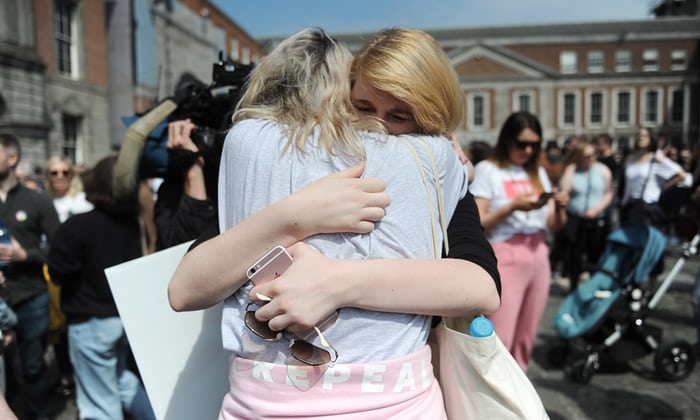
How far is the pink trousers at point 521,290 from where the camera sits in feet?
9.87

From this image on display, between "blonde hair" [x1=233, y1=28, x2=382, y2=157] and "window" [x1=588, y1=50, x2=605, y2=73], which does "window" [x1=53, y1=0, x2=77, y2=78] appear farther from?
"window" [x1=588, y1=50, x2=605, y2=73]

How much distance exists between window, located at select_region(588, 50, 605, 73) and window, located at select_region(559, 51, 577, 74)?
58.5 inches

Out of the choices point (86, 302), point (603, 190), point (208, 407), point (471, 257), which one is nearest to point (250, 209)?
point (471, 257)

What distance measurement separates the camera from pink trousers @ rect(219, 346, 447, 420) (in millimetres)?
1038

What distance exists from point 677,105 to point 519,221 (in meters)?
57.3

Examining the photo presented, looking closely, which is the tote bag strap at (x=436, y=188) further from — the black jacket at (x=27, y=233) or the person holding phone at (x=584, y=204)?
the person holding phone at (x=584, y=204)

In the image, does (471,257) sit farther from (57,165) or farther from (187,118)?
(57,165)

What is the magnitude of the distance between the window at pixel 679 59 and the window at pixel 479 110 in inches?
745

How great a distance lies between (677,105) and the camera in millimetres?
50781

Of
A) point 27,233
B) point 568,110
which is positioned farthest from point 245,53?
point 27,233

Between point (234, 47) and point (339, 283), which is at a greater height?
point (234, 47)

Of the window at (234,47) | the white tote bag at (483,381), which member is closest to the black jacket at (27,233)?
the white tote bag at (483,381)

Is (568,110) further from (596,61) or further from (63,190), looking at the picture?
(63,190)

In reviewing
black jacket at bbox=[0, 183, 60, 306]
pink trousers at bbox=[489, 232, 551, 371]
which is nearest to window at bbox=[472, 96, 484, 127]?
pink trousers at bbox=[489, 232, 551, 371]
